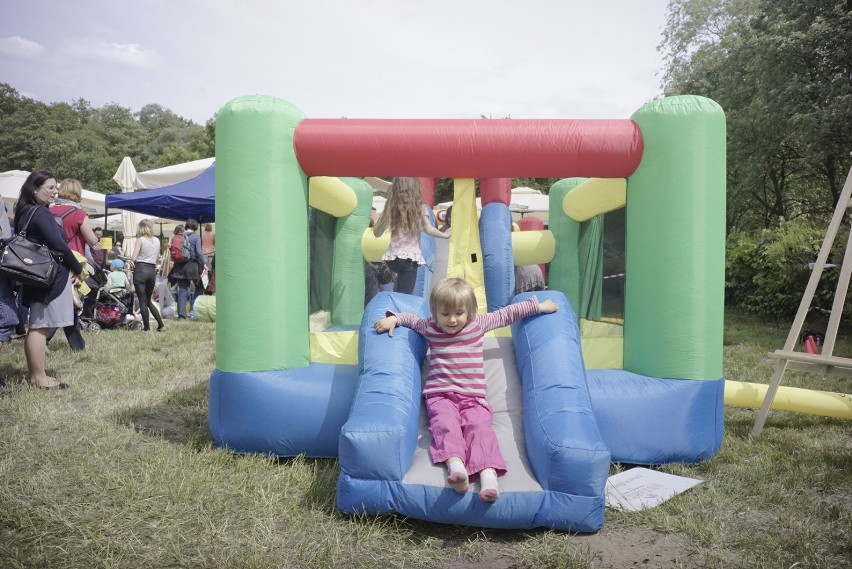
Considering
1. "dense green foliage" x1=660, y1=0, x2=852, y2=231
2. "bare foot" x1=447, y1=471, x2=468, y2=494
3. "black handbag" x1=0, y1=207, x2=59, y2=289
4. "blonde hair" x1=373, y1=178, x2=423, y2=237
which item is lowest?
"bare foot" x1=447, y1=471, x2=468, y2=494

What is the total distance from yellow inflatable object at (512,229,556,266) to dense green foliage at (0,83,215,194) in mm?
7710

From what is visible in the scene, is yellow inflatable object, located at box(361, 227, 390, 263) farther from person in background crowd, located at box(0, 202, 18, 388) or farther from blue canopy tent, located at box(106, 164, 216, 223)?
blue canopy tent, located at box(106, 164, 216, 223)

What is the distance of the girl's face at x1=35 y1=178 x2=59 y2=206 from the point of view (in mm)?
4520

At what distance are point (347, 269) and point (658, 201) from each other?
7.77 feet

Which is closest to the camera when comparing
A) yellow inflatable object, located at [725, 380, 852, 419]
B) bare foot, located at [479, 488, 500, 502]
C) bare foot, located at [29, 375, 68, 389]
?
bare foot, located at [479, 488, 500, 502]

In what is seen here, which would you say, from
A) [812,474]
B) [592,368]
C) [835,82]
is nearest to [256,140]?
[592,368]

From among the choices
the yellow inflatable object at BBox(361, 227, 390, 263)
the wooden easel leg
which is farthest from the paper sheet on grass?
the yellow inflatable object at BBox(361, 227, 390, 263)

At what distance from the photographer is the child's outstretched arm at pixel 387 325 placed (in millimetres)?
3283

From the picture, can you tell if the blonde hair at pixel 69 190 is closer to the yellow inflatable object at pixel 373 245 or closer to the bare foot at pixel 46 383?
the bare foot at pixel 46 383

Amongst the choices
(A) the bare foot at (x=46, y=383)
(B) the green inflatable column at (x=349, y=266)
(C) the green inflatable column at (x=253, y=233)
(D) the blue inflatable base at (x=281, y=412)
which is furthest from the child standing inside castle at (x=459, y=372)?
(A) the bare foot at (x=46, y=383)

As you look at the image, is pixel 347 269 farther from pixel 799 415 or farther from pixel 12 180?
pixel 12 180

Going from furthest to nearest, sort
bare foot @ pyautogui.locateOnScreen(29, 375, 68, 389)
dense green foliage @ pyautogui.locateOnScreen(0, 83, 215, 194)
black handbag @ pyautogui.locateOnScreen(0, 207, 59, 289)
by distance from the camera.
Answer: dense green foliage @ pyautogui.locateOnScreen(0, 83, 215, 194) < bare foot @ pyautogui.locateOnScreen(29, 375, 68, 389) < black handbag @ pyautogui.locateOnScreen(0, 207, 59, 289)

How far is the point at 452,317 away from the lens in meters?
3.12

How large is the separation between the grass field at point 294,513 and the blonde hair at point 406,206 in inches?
74.1
